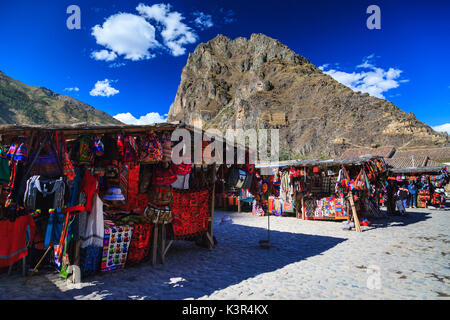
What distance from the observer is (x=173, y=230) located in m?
6.05

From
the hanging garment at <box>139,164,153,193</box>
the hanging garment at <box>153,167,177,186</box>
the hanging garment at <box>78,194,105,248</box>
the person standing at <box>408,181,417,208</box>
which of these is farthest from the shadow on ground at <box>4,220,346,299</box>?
the person standing at <box>408,181,417,208</box>

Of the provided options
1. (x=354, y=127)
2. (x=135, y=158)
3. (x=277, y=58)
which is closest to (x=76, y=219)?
(x=135, y=158)

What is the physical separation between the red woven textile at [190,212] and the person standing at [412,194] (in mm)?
15872

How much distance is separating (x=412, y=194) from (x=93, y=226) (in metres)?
19.3

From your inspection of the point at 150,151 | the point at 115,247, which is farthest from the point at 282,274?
the point at 150,151

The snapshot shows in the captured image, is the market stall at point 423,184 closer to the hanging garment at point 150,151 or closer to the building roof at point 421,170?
the building roof at point 421,170

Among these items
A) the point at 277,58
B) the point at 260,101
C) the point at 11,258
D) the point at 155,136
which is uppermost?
the point at 277,58

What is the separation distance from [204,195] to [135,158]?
2302 millimetres

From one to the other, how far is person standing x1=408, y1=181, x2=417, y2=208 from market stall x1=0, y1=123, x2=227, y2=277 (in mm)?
16654

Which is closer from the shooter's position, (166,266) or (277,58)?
(166,266)

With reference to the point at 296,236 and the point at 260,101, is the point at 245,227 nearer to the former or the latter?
the point at 296,236

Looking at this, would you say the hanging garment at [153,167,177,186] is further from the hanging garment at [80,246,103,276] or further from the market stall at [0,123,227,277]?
the hanging garment at [80,246,103,276]

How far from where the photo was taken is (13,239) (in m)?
A: 4.04

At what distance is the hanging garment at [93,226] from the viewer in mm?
4453
